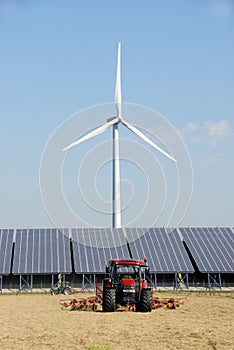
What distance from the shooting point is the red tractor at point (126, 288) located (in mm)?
25344

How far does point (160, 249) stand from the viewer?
53.2 m

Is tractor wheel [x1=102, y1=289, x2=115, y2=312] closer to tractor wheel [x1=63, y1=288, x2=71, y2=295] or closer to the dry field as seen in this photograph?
the dry field

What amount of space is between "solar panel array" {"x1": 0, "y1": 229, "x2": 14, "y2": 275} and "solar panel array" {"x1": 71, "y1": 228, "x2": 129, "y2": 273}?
6.76 m

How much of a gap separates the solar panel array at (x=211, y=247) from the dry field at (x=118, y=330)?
23.4 m

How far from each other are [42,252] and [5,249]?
13.0 ft

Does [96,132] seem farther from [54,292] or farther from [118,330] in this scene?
[118,330]

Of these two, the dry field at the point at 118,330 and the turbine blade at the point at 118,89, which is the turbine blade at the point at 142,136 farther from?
the dry field at the point at 118,330

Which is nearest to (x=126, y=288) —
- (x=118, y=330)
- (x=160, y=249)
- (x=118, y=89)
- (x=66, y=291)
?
(x=118, y=330)

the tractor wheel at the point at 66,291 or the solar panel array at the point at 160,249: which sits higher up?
the solar panel array at the point at 160,249

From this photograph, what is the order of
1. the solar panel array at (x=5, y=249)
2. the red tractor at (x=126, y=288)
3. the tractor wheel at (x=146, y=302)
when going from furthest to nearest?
the solar panel array at (x=5, y=249), the red tractor at (x=126, y=288), the tractor wheel at (x=146, y=302)

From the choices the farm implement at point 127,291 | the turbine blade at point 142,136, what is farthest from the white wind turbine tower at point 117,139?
the farm implement at point 127,291

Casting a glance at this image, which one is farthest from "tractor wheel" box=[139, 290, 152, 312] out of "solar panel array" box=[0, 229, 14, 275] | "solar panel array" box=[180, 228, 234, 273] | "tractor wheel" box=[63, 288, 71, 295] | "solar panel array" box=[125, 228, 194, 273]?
"solar panel array" box=[180, 228, 234, 273]

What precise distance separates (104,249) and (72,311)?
25748 millimetres

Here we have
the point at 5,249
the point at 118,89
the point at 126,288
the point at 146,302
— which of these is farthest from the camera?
the point at 118,89
